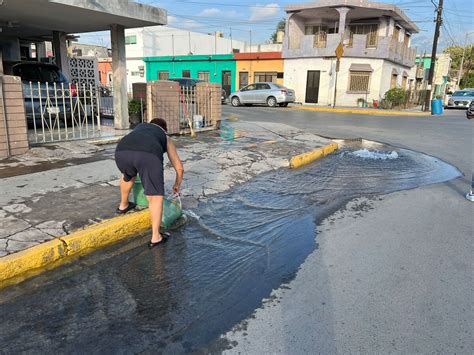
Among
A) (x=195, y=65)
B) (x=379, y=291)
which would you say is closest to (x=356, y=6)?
(x=195, y=65)

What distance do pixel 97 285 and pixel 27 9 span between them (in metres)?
8.55

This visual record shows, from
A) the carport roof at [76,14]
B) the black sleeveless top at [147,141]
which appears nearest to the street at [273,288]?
the black sleeveless top at [147,141]

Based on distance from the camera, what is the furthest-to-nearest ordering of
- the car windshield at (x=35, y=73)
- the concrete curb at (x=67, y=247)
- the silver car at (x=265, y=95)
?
the silver car at (x=265, y=95)
the car windshield at (x=35, y=73)
the concrete curb at (x=67, y=247)

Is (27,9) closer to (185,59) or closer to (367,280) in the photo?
(367,280)

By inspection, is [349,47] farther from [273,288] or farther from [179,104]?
[273,288]

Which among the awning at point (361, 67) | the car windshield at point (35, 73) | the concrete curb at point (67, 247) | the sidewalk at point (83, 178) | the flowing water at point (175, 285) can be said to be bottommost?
the flowing water at point (175, 285)

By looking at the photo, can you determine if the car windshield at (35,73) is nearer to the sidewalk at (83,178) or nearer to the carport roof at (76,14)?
the carport roof at (76,14)

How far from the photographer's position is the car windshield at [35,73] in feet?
35.6

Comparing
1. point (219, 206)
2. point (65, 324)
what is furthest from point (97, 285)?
point (219, 206)

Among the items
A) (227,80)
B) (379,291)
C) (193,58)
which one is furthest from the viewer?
(193,58)

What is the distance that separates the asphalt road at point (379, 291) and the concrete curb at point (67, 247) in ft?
6.69

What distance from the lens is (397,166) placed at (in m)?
8.61

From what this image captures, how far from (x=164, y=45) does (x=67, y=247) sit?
144ft

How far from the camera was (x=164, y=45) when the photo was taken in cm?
4422
